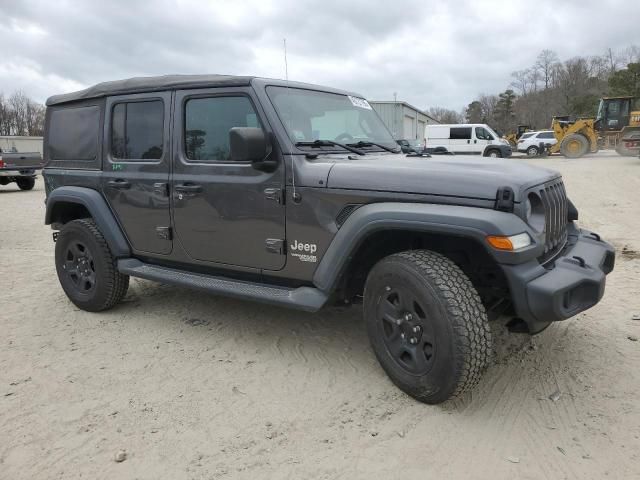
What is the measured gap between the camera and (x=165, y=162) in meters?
3.85

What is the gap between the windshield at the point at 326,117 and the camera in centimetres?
344

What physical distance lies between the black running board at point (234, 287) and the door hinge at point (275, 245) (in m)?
0.27

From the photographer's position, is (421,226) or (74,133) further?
(74,133)

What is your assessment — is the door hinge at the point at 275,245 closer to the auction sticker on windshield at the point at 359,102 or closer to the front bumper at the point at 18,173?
the auction sticker on windshield at the point at 359,102

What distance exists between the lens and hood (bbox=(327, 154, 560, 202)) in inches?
103

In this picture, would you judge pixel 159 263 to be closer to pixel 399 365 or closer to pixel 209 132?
pixel 209 132

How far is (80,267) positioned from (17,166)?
14.7 meters

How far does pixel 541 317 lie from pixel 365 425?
107 cm

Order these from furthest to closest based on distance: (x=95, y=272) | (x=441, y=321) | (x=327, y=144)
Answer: (x=95, y=272) < (x=327, y=144) < (x=441, y=321)

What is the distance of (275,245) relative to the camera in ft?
11.0

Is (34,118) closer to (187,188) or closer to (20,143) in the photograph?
(20,143)

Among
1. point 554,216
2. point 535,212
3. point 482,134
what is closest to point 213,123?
point 535,212

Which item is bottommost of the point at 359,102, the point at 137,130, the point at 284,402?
the point at 284,402

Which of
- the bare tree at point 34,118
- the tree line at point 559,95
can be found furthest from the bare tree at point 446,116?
the bare tree at point 34,118
